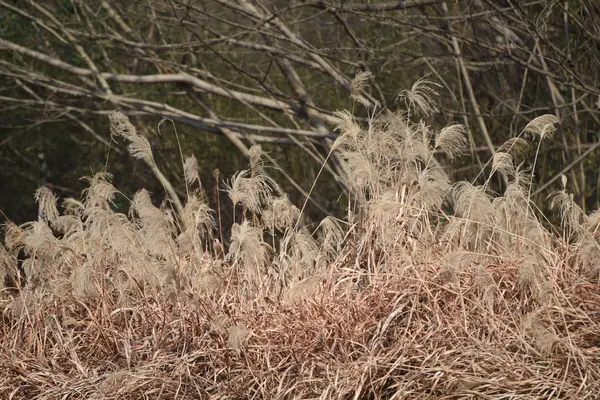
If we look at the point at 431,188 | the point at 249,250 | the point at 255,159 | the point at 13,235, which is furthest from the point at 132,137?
the point at 431,188

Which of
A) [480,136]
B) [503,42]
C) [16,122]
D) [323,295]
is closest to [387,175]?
[323,295]

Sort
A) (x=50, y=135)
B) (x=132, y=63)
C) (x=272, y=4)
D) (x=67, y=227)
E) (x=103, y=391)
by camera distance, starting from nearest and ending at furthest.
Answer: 1. (x=103, y=391)
2. (x=67, y=227)
3. (x=272, y=4)
4. (x=132, y=63)
5. (x=50, y=135)

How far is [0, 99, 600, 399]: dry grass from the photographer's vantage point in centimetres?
381

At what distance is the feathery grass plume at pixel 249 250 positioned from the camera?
14.2 feet

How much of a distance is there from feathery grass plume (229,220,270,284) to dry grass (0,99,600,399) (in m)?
0.01

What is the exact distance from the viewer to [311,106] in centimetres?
921

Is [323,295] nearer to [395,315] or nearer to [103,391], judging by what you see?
[395,315]

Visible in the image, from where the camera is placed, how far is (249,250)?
14.4 ft

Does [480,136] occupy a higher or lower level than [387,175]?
lower

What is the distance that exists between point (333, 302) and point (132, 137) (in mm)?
1195

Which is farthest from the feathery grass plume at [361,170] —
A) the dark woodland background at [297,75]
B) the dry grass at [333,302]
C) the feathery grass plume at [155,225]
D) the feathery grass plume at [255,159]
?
the dark woodland background at [297,75]

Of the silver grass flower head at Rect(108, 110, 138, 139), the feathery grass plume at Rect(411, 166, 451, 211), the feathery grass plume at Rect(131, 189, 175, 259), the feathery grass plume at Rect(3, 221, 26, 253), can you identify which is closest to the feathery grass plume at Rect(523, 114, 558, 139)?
the feathery grass plume at Rect(411, 166, 451, 211)

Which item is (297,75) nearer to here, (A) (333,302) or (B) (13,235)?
(B) (13,235)

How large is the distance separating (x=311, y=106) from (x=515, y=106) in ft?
6.43
